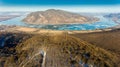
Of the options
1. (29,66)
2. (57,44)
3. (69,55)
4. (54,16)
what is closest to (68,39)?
(57,44)

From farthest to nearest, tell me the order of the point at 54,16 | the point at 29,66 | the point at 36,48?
the point at 54,16
the point at 36,48
the point at 29,66

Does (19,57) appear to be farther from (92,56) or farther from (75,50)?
(92,56)

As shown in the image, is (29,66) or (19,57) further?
(19,57)

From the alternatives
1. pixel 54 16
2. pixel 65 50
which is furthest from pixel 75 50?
pixel 54 16

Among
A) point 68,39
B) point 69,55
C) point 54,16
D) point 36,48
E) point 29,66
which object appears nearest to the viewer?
point 29,66

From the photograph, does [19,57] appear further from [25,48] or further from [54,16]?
[54,16]

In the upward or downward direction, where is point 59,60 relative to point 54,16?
upward
